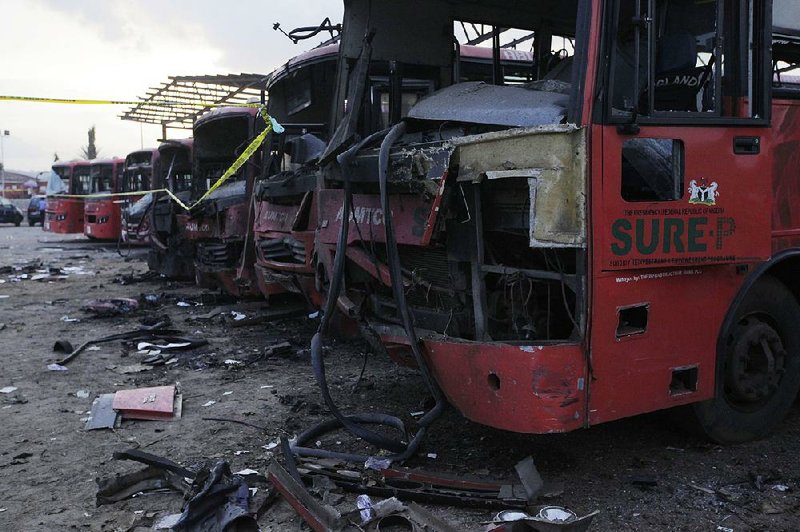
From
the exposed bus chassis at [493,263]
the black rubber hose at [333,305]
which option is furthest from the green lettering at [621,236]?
the black rubber hose at [333,305]

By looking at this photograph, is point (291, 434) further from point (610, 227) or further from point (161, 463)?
point (610, 227)

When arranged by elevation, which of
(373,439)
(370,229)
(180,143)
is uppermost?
(180,143)

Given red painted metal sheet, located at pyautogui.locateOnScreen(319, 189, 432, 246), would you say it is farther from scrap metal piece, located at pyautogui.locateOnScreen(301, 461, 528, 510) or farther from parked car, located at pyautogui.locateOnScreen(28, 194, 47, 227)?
parked car, located at pyautogui.locateOnScreen(28, 194, 47, 227)

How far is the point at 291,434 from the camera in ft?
13.9

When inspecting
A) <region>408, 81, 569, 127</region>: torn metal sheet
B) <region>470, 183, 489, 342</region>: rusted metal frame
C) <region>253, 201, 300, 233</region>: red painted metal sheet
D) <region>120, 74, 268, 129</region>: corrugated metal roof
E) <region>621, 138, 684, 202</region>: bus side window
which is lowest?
<region>470, 183, 489, 342</region>: rusted metal frame

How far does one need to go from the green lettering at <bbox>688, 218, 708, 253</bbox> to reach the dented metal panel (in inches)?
24.5

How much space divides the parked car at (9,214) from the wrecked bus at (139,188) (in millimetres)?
21805

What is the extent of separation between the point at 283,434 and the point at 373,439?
85 centimetres

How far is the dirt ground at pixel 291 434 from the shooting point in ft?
10.4

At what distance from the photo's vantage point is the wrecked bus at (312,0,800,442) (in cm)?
295

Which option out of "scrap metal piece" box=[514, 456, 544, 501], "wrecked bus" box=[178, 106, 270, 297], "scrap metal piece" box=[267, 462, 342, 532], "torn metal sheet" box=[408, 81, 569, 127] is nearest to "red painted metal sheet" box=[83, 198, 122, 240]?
"wrecked bus" box=[178, 106, 270, 297]

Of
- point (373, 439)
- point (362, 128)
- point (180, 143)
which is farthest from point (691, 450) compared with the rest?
point (180, 143)

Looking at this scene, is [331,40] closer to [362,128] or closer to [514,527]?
[362,128]

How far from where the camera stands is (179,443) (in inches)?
164
